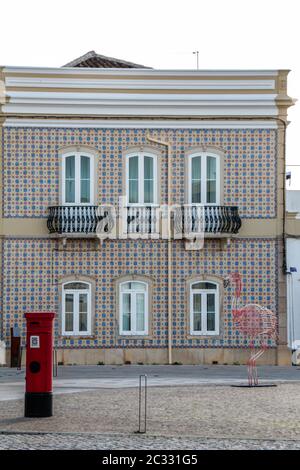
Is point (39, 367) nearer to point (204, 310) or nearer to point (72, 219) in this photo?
Result: point (72, 219)

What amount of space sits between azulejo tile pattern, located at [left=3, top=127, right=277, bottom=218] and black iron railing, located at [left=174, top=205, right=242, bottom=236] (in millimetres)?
475

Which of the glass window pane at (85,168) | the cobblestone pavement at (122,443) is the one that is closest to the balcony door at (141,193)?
the glass window pane at (85,168)

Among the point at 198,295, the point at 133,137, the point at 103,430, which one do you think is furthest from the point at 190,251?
the point at 103,430

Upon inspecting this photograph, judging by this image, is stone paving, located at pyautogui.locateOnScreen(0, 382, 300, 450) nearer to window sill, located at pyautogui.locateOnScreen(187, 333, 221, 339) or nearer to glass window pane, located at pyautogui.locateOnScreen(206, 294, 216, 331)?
window sill, located at pyautogui.locateOnScreen(187, 333, 221, 339)

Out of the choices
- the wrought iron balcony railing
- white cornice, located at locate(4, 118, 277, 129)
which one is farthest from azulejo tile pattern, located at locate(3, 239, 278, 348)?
white cornice, located at locate(4, 118, 277, 129)

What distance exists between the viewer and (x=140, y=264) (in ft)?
111

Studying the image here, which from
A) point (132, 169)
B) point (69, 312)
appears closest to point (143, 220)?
point (132, 169)

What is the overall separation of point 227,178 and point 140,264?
350 centimetres

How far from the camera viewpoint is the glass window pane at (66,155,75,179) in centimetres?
3391

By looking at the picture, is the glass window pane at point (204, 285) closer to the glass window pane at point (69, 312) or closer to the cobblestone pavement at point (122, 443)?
the glass window pane at point (69, 312)

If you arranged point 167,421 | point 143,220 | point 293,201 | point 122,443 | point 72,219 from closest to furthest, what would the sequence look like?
point 122,443 < point 167,421 < point 72,219 < point 143,220 < point 293,201

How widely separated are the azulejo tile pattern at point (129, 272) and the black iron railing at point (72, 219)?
0.57m

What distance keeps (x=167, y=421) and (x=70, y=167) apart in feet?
57.0

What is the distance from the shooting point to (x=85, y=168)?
34.0 metres
